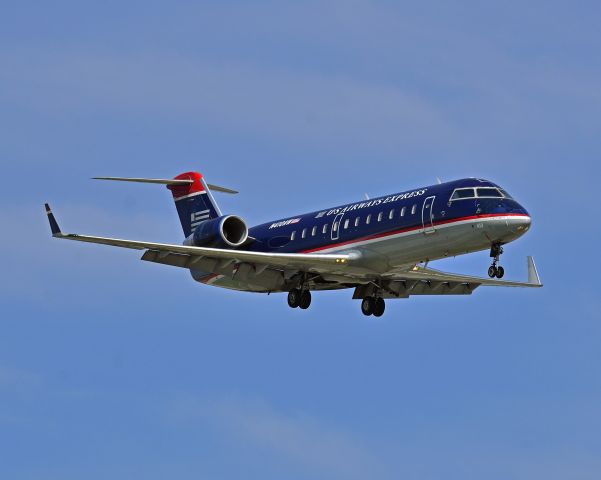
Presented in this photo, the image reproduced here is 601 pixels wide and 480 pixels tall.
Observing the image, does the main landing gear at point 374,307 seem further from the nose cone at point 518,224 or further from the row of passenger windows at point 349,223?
the nose cone at point 518,224

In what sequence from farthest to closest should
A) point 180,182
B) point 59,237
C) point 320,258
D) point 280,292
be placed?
point 180,182 → point 280,292 → point 320,258 → point 59,237

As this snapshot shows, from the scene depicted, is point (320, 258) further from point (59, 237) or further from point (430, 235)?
point (59, 237)

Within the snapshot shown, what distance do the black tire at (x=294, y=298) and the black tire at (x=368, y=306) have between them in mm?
2449

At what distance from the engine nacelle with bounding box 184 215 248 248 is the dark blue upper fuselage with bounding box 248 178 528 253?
0.65 meters

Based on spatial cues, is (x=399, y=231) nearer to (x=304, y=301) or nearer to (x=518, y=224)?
(x=518, y=224)

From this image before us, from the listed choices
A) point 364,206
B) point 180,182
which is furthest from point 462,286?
point 180,182

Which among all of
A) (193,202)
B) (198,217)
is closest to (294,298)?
(198,217)

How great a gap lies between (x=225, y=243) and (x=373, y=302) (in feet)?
15.5

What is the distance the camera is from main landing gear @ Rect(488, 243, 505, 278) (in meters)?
38.9

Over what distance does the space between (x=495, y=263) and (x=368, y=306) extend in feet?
19.3

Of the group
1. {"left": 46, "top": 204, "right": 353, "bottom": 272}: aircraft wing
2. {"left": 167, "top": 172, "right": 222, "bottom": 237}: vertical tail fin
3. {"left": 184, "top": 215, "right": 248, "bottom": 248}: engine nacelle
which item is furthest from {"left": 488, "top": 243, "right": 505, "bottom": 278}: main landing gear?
{"left": 167, "top": 172, "right": 222, "bottom": 237}: vertical tail fin

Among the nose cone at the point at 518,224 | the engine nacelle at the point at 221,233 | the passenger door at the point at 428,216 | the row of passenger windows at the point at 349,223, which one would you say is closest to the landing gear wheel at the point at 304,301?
the row of passenger windows at the point at 349,223

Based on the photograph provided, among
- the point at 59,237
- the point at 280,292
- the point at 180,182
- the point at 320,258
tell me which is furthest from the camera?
the point at 180,182

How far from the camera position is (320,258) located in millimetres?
41000
